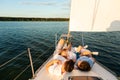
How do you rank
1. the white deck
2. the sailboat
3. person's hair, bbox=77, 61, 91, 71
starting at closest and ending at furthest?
1. the white deck
2. person's hair, bbox=77, 61, 91, 71
3. the sailboat

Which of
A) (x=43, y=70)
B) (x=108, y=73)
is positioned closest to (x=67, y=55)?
(x=43, y=70)

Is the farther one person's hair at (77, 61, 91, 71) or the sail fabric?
the sail fabric

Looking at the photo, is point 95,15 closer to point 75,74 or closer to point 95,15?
point 95,15

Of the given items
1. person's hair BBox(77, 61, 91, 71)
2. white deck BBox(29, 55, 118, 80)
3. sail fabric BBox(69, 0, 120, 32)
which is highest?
sail fabric BBox(69, 0, 120, 32)

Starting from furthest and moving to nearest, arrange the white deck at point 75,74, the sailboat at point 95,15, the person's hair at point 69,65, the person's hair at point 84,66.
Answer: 1. the sailboat at point 95,15
2. the person's hair at point 84,66
3. the white deck at point 75,74
4. the person's hair at point 69,65

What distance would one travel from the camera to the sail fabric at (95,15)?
671 centimetres

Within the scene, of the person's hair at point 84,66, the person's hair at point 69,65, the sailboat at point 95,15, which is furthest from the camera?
the sailboat at point 95,15

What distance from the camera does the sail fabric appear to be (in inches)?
264

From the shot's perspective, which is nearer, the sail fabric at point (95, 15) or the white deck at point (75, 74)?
the white deck at point (75, 74)

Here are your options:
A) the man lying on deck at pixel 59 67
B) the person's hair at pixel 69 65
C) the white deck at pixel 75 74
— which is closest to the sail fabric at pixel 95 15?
the white deck at pixel 75 74

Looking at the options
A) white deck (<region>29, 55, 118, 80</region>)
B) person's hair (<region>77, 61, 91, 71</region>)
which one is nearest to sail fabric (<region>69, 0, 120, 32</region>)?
white deck (<region>29, 55, 118, 80</region>)

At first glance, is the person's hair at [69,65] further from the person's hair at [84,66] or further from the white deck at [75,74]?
the person's hair at [84,66]

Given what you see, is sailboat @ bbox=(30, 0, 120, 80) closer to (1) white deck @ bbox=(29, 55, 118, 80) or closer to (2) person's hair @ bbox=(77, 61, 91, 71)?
(1) white deck @ bbox=(29, 55, 118, 80)

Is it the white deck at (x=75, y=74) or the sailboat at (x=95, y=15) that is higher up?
the sailboat at (x=95, y=15)
